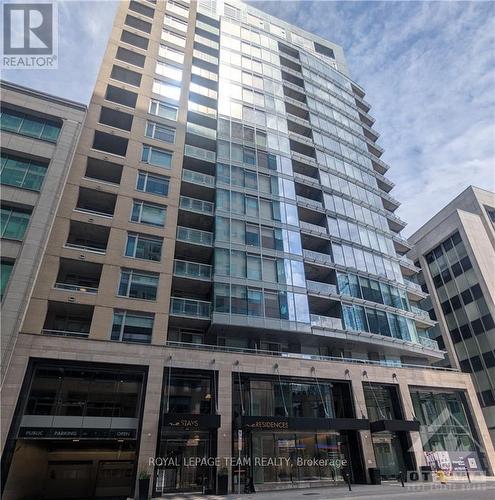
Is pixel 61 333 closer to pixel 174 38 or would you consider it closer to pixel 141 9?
pixel 174 38

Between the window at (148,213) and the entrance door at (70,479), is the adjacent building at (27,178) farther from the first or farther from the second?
the entrance door at (70,479)

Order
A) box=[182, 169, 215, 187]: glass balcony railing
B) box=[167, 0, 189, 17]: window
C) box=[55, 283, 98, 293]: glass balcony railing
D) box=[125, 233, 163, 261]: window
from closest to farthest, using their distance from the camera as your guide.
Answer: box=[55, 283, 98, 293]: glass balcony railing, box=[125, 233, 163, 261]: window, box=[182, 169, 215, 187]: glass balcony railing, box=[167, 0, 189, 17]: window

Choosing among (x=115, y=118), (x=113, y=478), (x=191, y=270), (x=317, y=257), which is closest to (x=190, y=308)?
(x=191, y=270)

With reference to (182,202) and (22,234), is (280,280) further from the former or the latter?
(22,234)

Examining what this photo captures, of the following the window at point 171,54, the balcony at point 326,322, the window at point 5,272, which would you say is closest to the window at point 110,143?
the window at point 171,54

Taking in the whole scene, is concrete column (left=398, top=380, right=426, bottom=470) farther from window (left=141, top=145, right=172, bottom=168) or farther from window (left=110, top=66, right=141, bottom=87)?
window (left=110, top=66, right=141, bottom=87)

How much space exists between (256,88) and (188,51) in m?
8.75

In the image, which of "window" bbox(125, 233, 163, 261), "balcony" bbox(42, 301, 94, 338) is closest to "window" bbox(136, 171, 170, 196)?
"window" bbox(125, 233, 163, 261)

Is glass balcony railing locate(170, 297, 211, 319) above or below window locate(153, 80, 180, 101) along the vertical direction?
below

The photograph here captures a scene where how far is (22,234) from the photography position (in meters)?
23.2

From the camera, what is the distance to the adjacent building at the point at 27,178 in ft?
69.7

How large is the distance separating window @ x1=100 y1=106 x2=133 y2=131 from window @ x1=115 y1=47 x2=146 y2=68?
7677mm

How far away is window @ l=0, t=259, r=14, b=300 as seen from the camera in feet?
69.9

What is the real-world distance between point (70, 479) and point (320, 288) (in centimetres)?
2359
